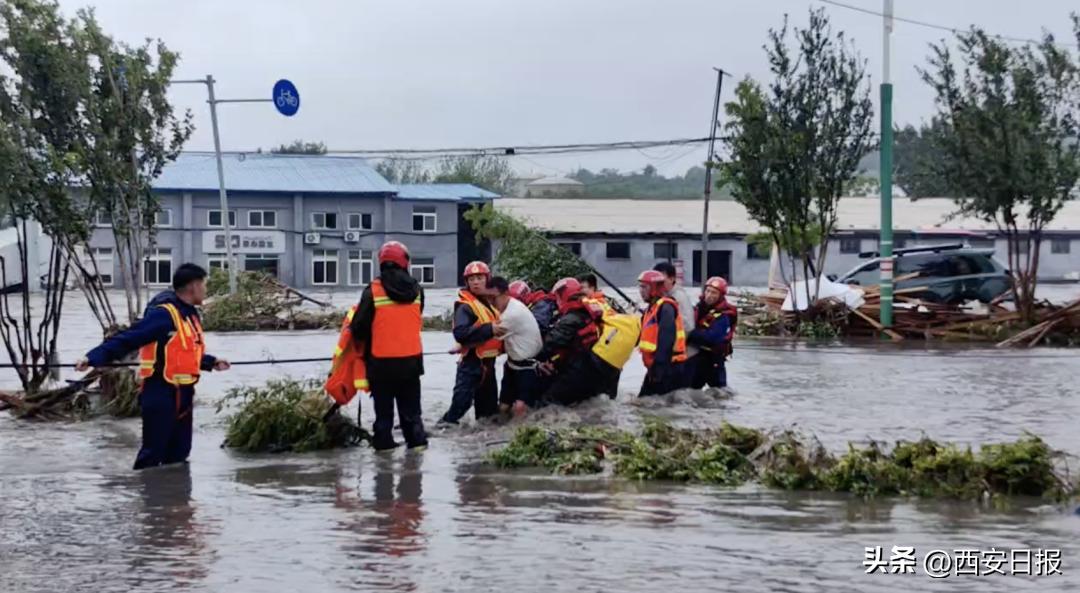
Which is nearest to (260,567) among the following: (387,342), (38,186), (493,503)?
(493,503)

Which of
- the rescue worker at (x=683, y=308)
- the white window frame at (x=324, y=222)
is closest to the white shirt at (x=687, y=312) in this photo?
the rescue worker at (x=683, y=308)

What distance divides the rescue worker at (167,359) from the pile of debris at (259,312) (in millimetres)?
20740

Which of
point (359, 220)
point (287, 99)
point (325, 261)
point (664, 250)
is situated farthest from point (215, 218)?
point (287, 99)

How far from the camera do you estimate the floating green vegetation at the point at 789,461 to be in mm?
10141

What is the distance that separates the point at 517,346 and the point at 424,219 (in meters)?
58.8

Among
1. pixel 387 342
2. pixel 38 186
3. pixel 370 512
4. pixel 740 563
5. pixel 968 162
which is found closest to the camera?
pixel 740 563

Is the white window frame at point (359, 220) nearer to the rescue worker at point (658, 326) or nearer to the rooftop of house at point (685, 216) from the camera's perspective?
the rooftop of house at point (685, 216)

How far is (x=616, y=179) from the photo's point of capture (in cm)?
12519

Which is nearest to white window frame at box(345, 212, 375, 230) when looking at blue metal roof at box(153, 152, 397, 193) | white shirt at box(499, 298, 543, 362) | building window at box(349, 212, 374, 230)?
building window at box(349, 212, 374, 230)

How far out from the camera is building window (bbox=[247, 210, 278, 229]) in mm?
69562

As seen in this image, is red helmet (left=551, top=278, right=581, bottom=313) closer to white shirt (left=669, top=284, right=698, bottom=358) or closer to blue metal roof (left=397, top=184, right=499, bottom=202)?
white shirt (left=669, top=284, right=698, bottom=358)

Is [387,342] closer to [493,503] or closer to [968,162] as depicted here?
[493,503]

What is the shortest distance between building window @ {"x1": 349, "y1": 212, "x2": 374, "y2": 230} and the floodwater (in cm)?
5674

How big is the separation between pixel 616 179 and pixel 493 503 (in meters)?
116
